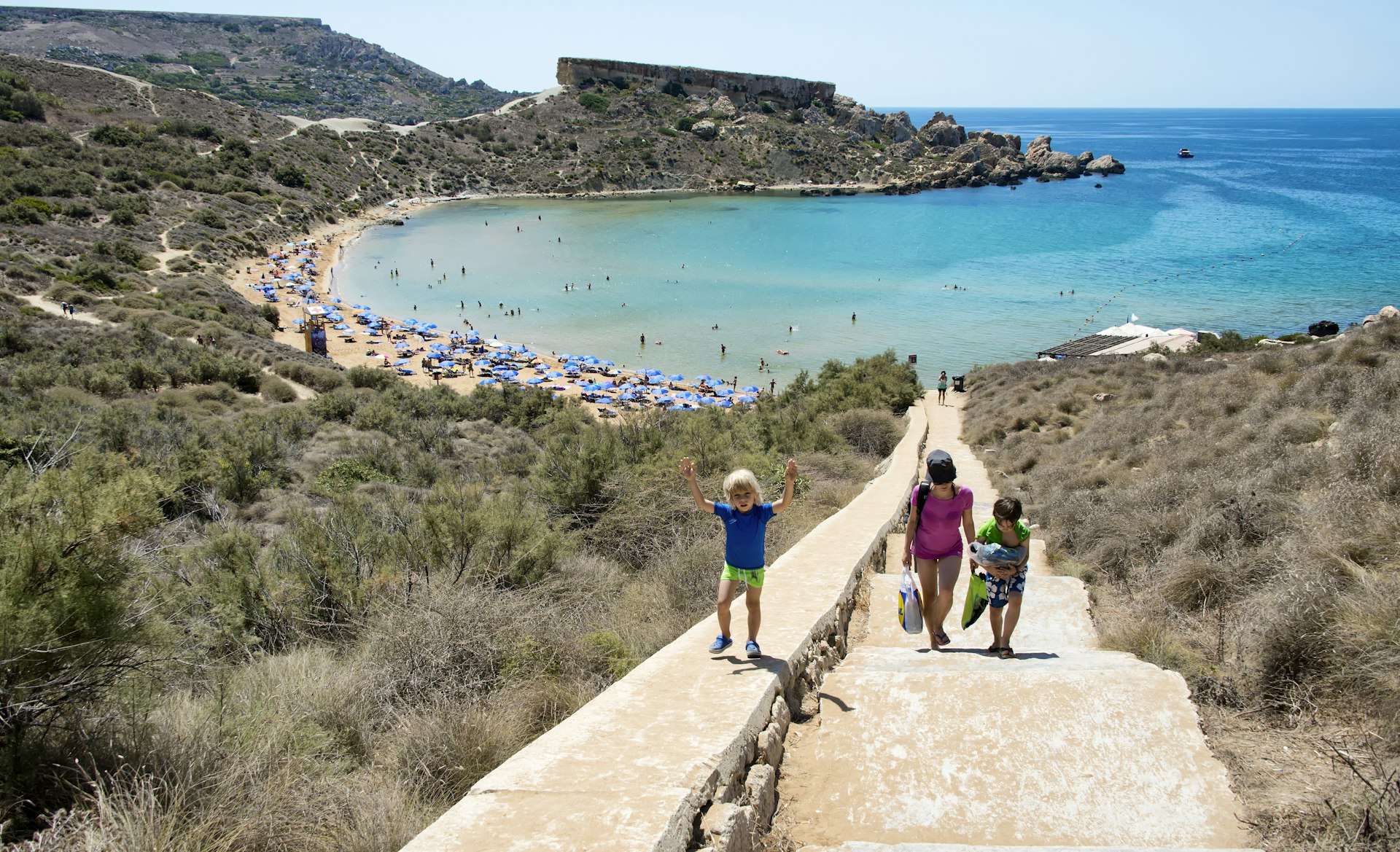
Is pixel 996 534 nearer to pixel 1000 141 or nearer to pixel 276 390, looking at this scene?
pixel 276 390

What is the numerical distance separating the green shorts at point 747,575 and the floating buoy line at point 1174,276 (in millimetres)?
38634

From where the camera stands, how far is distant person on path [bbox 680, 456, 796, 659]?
4.47 m

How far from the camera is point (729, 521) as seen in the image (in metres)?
4.60

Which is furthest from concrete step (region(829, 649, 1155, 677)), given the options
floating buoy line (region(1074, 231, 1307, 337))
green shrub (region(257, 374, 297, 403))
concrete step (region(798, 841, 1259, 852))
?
floating buoy line (region(1074, 231, 1307, 337))

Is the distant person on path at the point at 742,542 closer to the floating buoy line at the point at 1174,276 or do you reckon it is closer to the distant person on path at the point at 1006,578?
the distant person on path at the point at 1006,578

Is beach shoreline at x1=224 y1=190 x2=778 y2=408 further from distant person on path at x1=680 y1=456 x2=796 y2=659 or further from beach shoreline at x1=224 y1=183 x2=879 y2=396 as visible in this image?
distant person on path at x1=680 y1=456 x2=796 y2=659

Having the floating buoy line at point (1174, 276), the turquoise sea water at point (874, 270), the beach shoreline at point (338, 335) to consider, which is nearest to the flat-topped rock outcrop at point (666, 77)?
the turquoise sea water at point (874, 270)

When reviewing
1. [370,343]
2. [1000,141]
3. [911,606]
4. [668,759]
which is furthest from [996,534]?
[1000,141]

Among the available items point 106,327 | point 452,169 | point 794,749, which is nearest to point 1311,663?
point 794,749

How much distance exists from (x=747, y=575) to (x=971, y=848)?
78.7 inches

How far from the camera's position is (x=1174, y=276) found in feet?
164

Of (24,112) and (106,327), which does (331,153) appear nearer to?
(24,112)

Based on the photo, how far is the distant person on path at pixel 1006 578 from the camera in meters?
4.84

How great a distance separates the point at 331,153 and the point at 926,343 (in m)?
69.1
